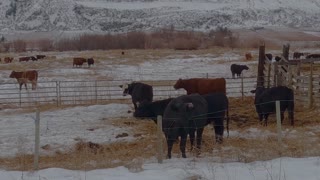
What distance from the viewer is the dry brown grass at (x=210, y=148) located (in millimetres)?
10180

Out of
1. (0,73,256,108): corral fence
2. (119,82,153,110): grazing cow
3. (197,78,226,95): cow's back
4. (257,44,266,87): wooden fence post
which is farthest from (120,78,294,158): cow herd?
(0,73,256,108): corral fence

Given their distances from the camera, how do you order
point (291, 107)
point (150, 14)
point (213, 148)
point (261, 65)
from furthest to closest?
point (150, 14)
point (261, 65)
point (291, 107)
point (213, 148)

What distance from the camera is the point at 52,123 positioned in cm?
1623

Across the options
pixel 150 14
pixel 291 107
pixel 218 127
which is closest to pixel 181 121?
pixel 218 127

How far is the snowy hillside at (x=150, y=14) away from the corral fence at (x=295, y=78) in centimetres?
11454

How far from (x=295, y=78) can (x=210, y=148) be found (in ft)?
27.8

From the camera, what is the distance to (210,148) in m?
11.5

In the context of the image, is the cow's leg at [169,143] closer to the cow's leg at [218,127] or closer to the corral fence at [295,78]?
the cow's leg at [218,127]

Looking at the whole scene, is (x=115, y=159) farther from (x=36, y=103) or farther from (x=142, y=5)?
(x=142, y=5)

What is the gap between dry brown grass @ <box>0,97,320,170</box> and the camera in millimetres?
10180

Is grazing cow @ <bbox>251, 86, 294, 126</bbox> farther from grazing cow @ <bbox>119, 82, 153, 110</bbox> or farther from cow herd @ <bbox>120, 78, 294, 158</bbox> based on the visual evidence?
grazing cow @ <bbox>119, 82, 153, 110</bbox>

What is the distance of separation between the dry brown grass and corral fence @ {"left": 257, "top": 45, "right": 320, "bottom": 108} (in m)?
2.32

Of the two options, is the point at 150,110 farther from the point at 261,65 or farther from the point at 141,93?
the point at 261,65

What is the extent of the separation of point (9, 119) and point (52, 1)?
145 metres
